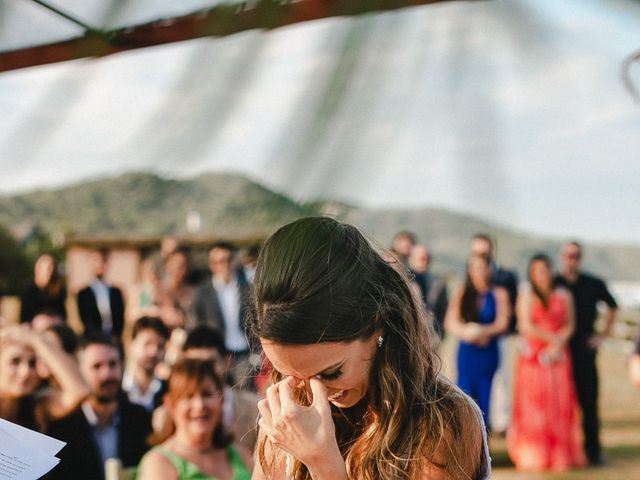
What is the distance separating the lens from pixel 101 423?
9.21ft

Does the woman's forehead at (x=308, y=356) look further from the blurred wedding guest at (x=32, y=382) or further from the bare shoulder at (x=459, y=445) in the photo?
the blurred wedding guest at (x=32, y=382)

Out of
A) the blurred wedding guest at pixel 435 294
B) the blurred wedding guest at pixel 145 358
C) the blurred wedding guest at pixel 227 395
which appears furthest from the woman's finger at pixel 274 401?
the blurred wedding guest at pixel 435 294

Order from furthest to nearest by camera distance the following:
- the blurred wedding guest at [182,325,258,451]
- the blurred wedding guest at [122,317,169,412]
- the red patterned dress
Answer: the red patterned dress, the blurred wedding guest at [122,317,169,412], the blurred wedding guest at [182,325,258,451]

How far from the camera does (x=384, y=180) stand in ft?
1.90

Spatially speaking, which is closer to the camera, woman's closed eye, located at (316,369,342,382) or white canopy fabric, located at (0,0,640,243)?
white canopy fabric, located at (0,0,640,243)

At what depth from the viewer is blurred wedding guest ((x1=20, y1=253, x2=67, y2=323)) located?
4047mm

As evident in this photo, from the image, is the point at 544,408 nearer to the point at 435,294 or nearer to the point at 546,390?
the point at 546,390

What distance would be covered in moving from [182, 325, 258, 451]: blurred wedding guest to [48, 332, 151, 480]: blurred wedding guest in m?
0.27

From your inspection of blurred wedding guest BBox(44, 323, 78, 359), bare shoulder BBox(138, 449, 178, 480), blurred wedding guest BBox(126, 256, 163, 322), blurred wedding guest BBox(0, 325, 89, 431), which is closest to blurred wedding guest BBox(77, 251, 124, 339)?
blurred wedding guest BBox(126, 256, 163, 322)

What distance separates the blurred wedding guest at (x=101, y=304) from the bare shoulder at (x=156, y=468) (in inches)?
97.5

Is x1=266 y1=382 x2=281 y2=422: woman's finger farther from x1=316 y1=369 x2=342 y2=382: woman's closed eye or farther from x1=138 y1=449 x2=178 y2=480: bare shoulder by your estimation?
x1=138 y1=449 x2=178 y2=480: bare shoulder

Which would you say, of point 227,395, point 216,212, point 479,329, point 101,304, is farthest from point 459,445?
point 101,304

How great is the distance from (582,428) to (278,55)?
15.4 ft

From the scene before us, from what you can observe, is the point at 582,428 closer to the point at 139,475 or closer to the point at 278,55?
the point at 139,475
